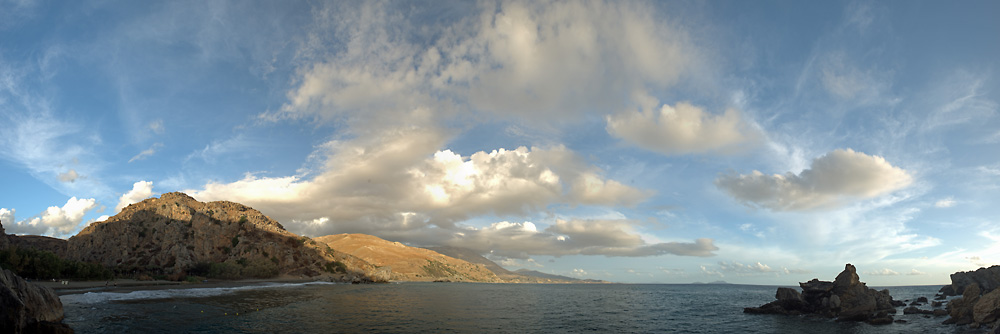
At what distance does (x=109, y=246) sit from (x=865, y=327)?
8326 inches

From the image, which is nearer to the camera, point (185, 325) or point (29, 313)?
point (29, 313)

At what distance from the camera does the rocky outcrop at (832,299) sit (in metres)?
57.1

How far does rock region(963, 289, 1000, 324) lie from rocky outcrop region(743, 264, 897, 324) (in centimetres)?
1131

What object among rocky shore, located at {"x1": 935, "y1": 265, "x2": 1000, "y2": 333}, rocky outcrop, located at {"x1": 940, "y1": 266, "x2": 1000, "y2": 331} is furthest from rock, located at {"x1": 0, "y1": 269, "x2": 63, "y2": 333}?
rocky outcrop, located at {"x1": 940, "y1": 266, "x2": 1000, "y2": 331}

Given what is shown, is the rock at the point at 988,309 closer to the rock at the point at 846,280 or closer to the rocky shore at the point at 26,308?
the rock at the point at 846,280

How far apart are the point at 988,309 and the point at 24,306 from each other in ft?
272

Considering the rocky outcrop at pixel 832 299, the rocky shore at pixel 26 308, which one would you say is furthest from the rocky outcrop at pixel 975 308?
the rocky shore at pixel 26 308

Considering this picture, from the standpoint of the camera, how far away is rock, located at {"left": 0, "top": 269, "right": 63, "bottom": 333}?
26.3 m

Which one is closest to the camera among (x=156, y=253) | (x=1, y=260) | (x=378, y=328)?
(x=378, y=328)

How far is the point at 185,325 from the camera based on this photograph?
35.6 meters

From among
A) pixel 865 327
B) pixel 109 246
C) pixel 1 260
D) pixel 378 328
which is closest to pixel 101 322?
pixel 378 328

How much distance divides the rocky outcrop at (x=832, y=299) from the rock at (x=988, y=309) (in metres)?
11.3

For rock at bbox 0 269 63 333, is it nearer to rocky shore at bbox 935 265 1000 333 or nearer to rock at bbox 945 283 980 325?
rocky shore at bbox 935 265 1000 333

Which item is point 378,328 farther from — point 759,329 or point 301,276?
point 301,276
